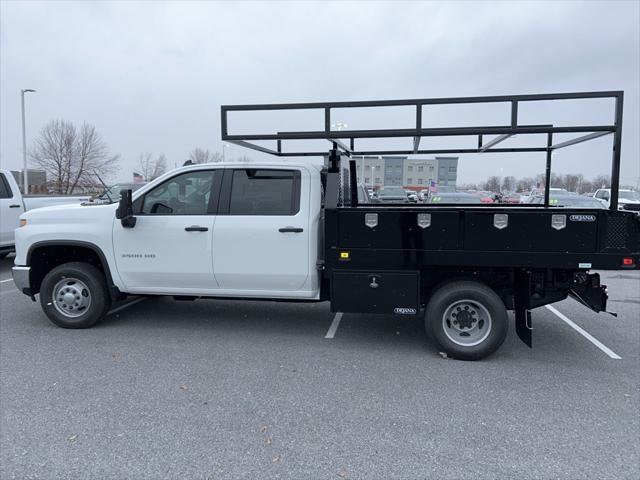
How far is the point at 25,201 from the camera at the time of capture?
10.3 metres

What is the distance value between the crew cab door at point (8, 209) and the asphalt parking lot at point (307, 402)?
435cm

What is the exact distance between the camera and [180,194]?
18.4 ft

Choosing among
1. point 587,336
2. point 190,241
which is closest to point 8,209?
point 190,241

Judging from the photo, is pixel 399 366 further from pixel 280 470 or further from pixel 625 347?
pixel 625 347

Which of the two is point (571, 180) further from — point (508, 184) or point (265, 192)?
point (265, 192)

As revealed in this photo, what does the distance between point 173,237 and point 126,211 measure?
574 millimetres

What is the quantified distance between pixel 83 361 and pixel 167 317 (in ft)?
5.62

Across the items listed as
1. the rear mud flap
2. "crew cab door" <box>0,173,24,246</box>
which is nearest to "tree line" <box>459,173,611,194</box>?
the rear mud flap

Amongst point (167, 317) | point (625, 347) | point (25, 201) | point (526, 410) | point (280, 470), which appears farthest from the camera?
point (25, 201)

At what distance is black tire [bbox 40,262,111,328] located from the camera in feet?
19.0

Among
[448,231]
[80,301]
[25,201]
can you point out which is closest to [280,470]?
[448,231]

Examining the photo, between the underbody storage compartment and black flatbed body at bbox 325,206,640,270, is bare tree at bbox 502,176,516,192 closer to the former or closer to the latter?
black flatbed body at bbox 325,206,640,270

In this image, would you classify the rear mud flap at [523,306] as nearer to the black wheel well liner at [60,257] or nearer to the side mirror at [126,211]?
the side mirror at [126,211]

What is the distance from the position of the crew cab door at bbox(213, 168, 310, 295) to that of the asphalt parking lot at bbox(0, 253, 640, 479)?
2.39 feet
